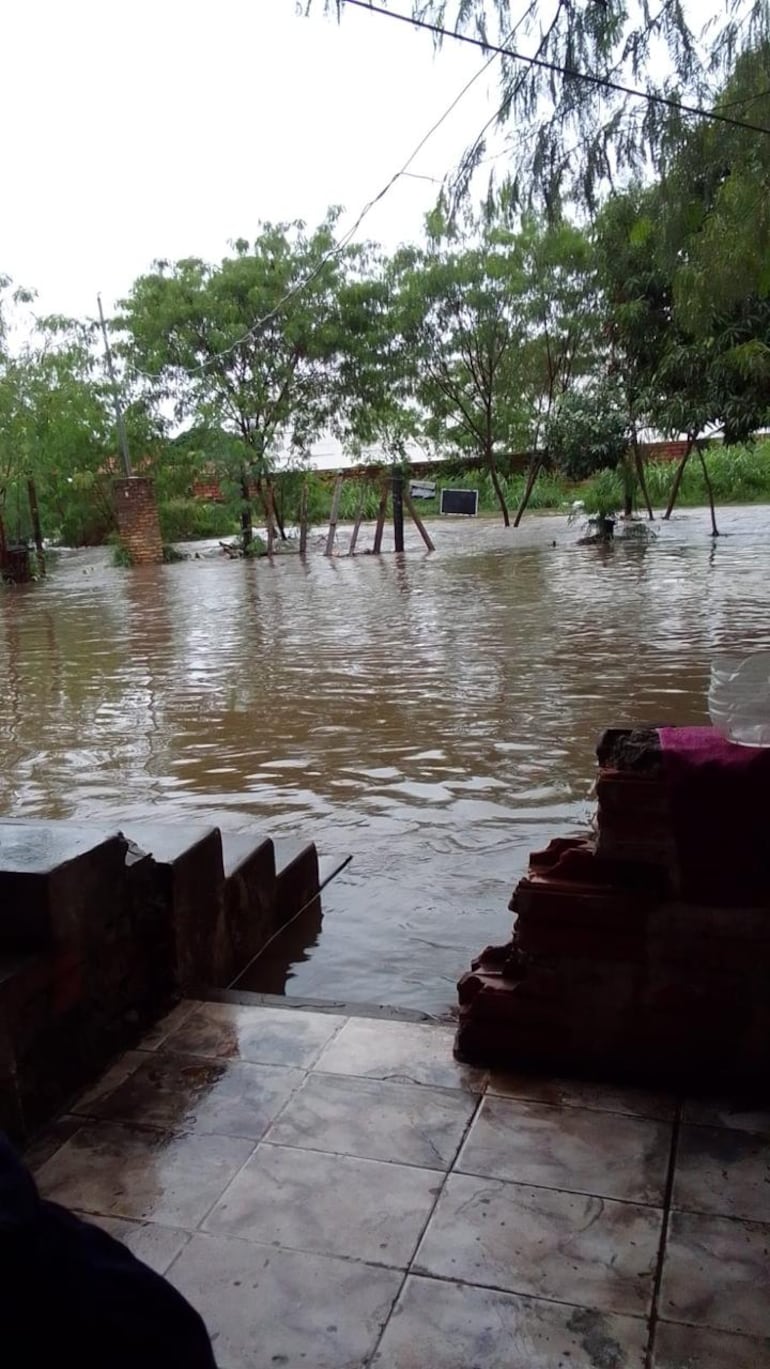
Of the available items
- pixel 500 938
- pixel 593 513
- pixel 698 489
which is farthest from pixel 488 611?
pixel 698 489

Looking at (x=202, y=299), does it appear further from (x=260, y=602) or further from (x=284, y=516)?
(x=260, y=602)

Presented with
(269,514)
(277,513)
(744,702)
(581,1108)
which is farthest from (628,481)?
(581,1108)

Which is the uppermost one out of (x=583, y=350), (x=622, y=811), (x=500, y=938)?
(x=583, y=350)

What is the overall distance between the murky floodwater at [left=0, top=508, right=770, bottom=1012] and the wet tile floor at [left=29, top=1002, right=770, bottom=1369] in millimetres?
769

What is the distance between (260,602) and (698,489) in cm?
1644

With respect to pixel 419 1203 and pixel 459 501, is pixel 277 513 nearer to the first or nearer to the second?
pixel 459 501

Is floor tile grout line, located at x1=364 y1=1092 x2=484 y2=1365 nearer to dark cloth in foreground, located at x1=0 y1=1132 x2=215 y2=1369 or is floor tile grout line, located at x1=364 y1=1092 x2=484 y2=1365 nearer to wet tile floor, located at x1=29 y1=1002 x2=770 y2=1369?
wet tile floor, located at x1=29 y1=1002 x2=770 y2=1369

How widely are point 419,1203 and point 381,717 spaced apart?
448 centimetres

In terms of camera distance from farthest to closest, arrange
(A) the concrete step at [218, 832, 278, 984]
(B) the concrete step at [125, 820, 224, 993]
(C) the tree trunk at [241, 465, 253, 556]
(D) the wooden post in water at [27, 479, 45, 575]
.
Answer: (C) the tree trunk at [241, 465, 253, 556]
(D) the wooden post in water at [27, 479, 45, 575]
(A) the concrete step at [218, 832, 278, 984]
(B) the concrete step at [125, 820, 224, 993]

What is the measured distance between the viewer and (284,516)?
22547mm

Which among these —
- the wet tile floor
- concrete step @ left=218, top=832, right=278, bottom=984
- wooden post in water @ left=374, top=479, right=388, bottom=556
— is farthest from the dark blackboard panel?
the wet tile floor

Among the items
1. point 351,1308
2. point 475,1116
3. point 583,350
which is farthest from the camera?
point 583,350

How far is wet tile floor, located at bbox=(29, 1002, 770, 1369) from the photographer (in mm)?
1595

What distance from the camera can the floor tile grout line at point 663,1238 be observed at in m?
1.56
